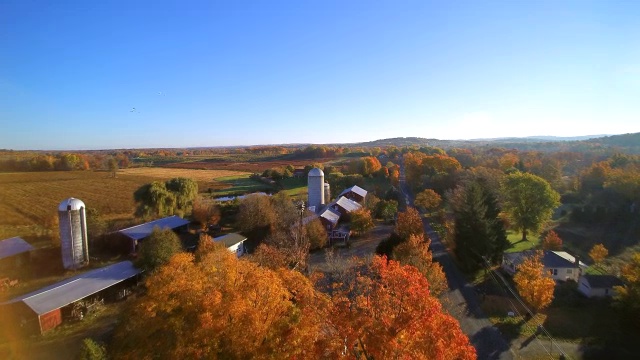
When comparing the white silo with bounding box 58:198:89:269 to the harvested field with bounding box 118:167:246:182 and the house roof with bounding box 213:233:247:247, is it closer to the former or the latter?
the house roof with bounding box 213:233:247:247

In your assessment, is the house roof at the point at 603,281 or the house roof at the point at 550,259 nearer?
the house roof at the point at 603,281

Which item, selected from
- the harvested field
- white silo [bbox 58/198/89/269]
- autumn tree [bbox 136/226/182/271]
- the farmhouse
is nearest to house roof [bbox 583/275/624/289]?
the farmhouse

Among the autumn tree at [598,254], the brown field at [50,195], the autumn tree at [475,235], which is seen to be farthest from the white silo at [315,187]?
the autumn tree at [598,254]

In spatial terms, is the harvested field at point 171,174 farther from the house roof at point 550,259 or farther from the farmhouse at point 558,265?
the farmhouse at point 558,265

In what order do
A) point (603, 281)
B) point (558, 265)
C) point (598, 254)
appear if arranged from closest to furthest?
point (603, 281) → point (558, 265) → point (598, 254)

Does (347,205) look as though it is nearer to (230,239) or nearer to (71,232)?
(230,239)

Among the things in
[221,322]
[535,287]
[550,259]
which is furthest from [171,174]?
[535,287]

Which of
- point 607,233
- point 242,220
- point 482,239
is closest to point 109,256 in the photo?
point 242,220
